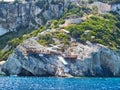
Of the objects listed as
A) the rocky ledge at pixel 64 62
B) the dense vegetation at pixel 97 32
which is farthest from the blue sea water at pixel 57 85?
the dense vegetation at pixel 97 32

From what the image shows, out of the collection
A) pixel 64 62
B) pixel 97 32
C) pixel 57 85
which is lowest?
pixel 57 85

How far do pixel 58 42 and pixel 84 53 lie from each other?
13661 millimetres

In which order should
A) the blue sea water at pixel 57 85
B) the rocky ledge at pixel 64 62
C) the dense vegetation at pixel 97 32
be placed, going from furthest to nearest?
1. the dense vegetation at pixel 97 32
2. the rocky ledge at pixel 64 62
3. the blue sea water at pixel 57 85

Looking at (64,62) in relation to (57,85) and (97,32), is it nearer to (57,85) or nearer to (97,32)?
(97,32)

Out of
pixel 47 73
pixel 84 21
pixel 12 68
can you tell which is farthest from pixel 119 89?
pixel 84 21

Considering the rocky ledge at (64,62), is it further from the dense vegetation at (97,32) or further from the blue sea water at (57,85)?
the blue sea water at (57,85)

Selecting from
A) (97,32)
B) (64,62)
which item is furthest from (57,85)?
(97,32)

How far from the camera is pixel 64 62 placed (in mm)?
162000

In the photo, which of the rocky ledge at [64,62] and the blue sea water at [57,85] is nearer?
the blue sea water at [57,85]

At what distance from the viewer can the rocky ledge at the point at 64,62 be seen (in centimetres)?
16012

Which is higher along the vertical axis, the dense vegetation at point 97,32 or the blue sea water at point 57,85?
the dense vegetation at point 97,32

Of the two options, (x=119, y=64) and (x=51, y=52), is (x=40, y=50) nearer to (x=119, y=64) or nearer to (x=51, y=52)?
(x=51, y=52)

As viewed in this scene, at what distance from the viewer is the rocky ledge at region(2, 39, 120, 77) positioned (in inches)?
6304

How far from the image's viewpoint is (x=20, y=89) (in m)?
97.4
